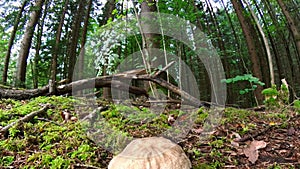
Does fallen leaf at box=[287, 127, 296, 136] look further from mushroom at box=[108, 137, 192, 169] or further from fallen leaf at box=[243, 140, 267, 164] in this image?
mushroom at box=[108, 137, 192, 169]

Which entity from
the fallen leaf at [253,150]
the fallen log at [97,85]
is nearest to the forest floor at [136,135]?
the fallen leaf at [253,150]

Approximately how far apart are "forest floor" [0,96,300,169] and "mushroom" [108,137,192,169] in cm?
37

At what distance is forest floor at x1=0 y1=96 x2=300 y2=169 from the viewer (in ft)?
6.37

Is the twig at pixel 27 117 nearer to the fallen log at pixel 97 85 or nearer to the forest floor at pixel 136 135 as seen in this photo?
the forest floor at pixel 136 135

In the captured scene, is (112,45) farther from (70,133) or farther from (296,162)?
(296,162)

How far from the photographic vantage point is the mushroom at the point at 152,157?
150 centimetres

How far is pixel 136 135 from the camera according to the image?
234 cm

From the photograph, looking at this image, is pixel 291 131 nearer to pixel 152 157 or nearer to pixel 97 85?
pixel 152 157

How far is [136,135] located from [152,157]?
833mm

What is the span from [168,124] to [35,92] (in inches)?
94.0

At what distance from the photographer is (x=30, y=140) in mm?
2168

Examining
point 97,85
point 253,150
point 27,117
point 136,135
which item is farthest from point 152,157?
point 97,85

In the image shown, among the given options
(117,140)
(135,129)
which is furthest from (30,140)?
(135,129)

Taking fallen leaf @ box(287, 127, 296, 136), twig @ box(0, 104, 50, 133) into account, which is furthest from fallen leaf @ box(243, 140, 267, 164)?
twig @ box(0, 104, 50, 133)
